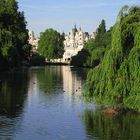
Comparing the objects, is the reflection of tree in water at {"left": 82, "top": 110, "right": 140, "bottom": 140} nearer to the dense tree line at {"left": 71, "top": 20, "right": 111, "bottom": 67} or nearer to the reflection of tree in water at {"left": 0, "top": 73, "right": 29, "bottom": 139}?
the reflection of tree in water at {"left": 0, "top": 73, "right": 29, "bottom": 139}

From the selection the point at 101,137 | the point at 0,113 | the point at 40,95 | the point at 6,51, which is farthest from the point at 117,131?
the point at 6,51

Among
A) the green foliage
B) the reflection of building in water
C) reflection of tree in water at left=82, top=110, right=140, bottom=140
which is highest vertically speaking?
the green foliage

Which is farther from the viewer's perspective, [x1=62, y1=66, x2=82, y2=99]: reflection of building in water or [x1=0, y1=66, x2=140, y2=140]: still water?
[x1=62, y1=66, x2=82, y2=99]: reflection of building in water

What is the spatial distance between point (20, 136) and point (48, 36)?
157819mm

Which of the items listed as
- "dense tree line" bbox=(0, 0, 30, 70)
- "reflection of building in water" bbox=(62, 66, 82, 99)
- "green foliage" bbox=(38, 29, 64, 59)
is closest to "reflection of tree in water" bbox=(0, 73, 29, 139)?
"reflection of building in water" bbox=(62, 66, 82, 99)

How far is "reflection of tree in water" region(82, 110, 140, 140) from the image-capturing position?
2717 centimetres

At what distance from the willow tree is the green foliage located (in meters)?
148

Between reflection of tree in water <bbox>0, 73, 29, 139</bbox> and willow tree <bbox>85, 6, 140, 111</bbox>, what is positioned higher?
willow tree <bbox>85, 6, 140, 111</bbox>

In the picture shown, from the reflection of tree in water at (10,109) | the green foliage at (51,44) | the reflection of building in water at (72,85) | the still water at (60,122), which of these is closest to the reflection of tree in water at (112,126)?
the still water at (60,122)

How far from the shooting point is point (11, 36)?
83.3m

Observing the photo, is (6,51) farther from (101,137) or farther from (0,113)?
(101,137)

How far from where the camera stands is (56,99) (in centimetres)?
4491

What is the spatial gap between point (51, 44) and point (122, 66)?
15189cm

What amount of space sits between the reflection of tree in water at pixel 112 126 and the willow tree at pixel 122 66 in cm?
108
